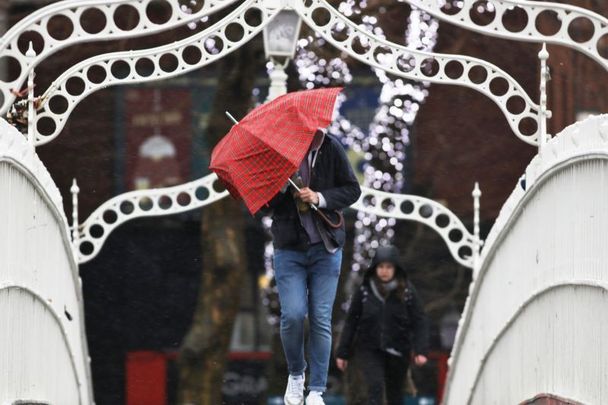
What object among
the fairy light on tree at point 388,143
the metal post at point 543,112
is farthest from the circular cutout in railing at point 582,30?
the metal post at point 543,112

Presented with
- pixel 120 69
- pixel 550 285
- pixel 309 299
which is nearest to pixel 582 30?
pixel 120 69

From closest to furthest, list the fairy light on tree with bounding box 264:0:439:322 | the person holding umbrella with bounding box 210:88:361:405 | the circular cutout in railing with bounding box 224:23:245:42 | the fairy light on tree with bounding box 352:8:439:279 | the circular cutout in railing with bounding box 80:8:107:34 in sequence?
the person holding umbrella with bounding box 210:88:361:405, the circular cutout in railing with bounding box 224:23:245:42, the fairy light on tree with bounding box 264:0:439:322, the fairy light on tree with bounding box 352:8:439:279, the circular cutout in railing with bounding box 80:8:107:34

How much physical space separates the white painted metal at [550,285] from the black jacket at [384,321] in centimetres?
62

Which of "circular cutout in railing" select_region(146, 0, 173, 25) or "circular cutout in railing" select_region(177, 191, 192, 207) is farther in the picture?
"circular cutout in railing" select_region(177, 191, 192, 207)

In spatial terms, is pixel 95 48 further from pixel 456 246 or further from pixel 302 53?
pixel 456 246

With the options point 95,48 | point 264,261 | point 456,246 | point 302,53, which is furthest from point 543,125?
point 264,261

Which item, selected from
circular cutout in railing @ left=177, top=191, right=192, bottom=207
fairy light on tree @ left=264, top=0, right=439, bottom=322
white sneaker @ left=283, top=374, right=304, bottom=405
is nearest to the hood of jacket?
white sneaker @ left=283, top=374, right=304, bottom=405

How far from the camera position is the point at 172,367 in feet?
92.2

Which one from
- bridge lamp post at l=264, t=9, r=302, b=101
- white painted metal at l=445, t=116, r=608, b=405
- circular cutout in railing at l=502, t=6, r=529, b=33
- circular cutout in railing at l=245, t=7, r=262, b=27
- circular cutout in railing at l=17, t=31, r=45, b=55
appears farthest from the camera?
circular cutout in railing at l=502, t=6, r=529, b=33

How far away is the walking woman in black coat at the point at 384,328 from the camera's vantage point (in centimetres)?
1619

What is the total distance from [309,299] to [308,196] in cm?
78

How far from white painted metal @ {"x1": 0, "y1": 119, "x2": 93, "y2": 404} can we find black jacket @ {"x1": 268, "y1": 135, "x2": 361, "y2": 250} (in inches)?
58.4

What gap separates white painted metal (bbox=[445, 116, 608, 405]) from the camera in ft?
35.0

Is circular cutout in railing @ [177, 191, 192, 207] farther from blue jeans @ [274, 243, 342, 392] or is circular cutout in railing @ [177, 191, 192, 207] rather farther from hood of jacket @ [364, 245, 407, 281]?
blue jeans @ [274, 243, 342, 392]
